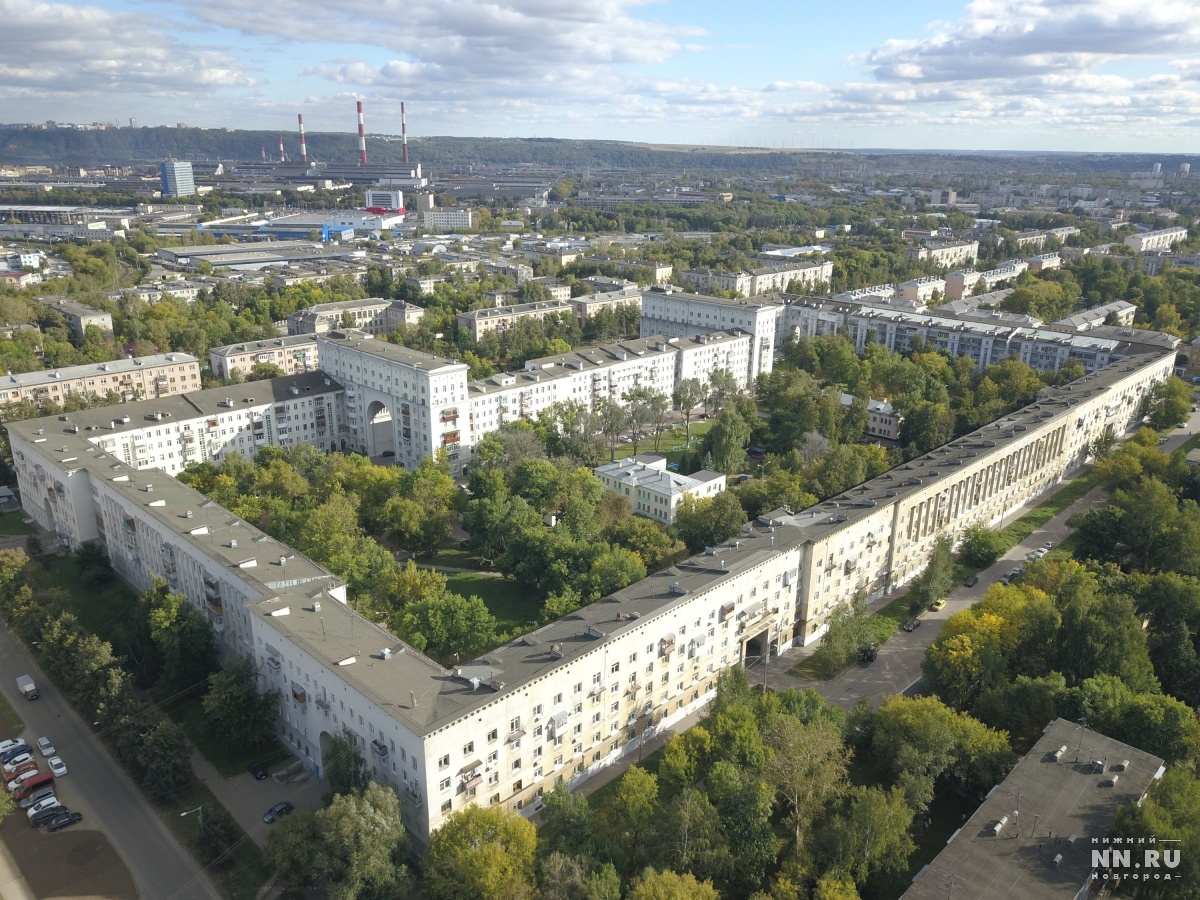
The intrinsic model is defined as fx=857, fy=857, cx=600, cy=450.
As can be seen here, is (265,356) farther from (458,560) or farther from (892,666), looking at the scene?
(892,666)

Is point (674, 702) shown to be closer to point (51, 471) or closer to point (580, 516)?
point (580, 516)

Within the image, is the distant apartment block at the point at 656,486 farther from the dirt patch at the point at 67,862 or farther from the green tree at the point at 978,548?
the dirt patch at the point at 67,862

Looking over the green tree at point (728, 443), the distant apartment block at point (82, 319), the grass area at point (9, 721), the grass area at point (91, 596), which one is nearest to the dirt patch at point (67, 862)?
the grass area at point (9, 721)

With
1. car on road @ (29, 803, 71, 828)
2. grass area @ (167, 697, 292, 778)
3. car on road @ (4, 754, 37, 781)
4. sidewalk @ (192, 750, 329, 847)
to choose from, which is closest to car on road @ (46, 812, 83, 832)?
car on road @ (29, 803, 71, 828)

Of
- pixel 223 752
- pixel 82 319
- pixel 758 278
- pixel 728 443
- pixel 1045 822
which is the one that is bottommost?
pixel 223 752

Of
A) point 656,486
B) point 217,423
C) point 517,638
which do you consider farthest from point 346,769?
point 217,423

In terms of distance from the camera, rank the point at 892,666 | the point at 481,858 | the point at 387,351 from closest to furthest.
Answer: the point at 481,858 → the point at 892,666 → the point at 387,351

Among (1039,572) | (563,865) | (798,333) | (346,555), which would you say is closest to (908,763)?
(563,865)
